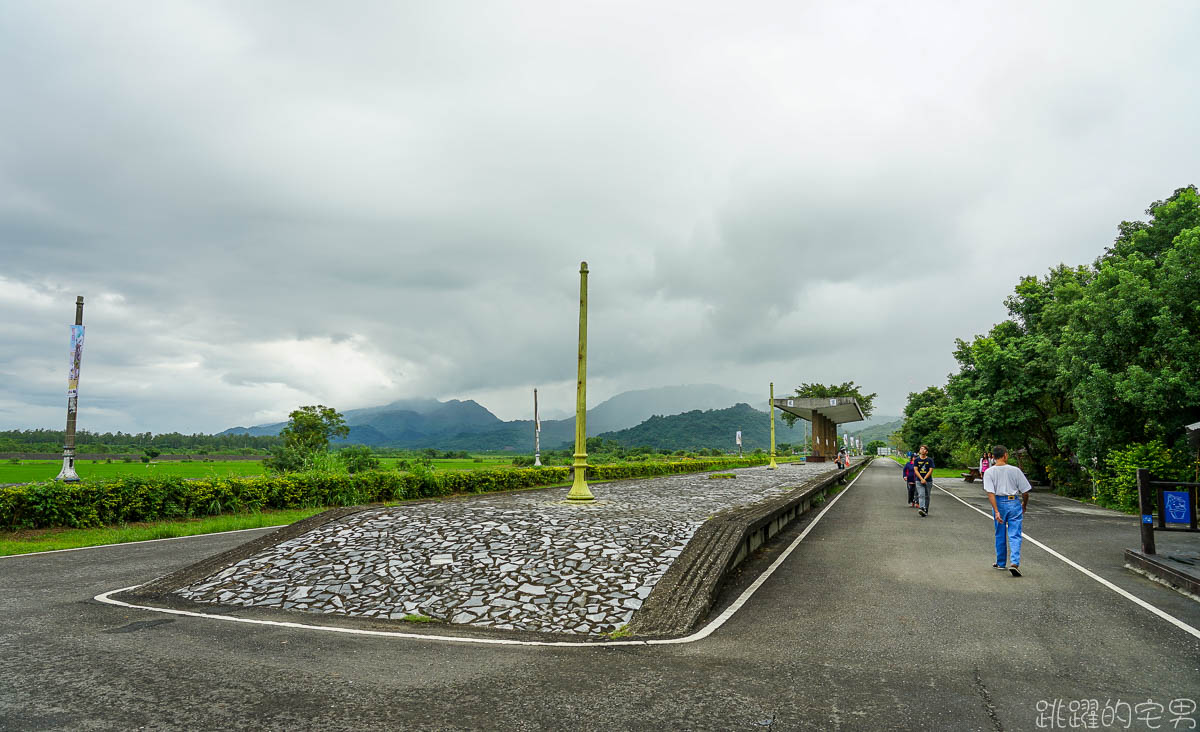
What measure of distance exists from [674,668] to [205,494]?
1636 cm

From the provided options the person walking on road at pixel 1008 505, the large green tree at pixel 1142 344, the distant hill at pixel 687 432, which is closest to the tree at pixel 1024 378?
the large green tree at pixel 1142 344

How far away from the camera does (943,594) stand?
8.34m

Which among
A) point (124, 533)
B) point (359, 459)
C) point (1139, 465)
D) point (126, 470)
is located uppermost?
point (1139, 465)

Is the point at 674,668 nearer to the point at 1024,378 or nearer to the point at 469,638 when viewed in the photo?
the point at 469,638

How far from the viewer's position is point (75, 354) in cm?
1836

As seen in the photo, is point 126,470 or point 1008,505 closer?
point 1008,505

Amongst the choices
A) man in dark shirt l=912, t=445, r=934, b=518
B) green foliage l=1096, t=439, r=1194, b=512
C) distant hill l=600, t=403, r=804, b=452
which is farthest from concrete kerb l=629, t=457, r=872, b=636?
distant hill l=600, t=403, r=804, b=452

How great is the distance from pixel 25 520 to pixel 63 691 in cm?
1282

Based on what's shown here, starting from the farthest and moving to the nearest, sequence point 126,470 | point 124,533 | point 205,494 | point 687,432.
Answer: point 687,432
point 126,470
point 205,494
point 124,533

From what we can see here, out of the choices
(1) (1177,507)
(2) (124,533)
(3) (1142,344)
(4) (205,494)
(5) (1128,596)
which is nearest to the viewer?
(5) (1128,596)

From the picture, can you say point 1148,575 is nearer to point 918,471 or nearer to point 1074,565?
point 1074,565

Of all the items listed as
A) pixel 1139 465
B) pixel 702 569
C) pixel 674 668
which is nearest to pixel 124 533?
pixel 702 569

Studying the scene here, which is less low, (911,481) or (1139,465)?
(1139,465)

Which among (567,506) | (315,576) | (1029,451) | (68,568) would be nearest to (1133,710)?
(315,576)
